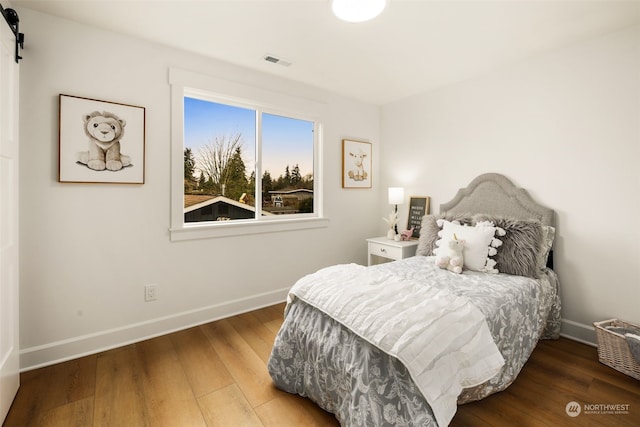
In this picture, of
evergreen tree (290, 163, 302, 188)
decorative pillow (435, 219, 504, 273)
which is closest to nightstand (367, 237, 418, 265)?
decorative pillow (435, 219, 504, 273)

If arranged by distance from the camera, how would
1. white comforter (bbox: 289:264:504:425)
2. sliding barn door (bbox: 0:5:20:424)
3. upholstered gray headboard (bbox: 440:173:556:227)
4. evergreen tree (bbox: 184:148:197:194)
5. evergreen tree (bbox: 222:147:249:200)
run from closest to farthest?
white comforter (bbox: 289:264:504:425) → sliding barn door (bbox: 0:5:20:424) → upholstered gray headboard (bbox: 440:173:556:227) → evergreen tree (bbox: 184:148:197:194) → evergreen tree (bbox: 222:147:249:200)

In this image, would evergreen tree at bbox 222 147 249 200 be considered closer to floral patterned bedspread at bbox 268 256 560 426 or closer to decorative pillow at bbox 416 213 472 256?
floral patterned bedspread at bbox 268 256 560 426

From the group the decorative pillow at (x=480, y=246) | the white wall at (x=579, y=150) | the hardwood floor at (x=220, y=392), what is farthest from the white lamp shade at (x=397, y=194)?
the hardwood floor at (x=220, y=392)

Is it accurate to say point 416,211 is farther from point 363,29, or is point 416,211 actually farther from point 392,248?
point 363,29

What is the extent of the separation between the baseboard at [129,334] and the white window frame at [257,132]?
678 millimetres

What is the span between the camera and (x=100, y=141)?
2195 millimetres

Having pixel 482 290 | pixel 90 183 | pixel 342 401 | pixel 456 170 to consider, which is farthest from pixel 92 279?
pixel 456 170

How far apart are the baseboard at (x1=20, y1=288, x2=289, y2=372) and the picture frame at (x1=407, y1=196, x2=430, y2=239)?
6.00 ft

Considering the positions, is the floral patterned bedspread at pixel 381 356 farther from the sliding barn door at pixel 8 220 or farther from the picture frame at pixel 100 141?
the picture frame at pixel 100 141

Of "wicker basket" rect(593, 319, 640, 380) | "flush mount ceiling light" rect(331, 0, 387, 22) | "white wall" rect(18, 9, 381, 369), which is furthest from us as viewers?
"white wall" rect(18, 9, 381, 369)

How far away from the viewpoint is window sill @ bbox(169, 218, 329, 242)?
8.55 ft

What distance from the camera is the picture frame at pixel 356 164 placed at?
12.1 ft

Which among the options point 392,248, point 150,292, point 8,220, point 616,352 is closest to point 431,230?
point 392,248

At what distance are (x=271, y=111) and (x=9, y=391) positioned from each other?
280cm
